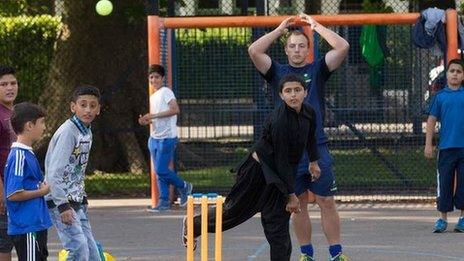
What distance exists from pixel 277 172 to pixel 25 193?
1.92 metres

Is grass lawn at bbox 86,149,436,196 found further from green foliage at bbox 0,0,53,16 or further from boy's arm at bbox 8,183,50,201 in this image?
boy's arm at bbox 8,183,50,201

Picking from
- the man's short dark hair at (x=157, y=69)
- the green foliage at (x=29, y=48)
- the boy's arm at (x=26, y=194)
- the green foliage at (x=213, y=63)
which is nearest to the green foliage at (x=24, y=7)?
the green foliage at (x=29, y=48)

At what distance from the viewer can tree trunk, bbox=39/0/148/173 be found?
18406 mm

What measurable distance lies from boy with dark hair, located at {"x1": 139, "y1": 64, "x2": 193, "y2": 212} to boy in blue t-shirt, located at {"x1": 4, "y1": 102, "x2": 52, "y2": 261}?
608 cm

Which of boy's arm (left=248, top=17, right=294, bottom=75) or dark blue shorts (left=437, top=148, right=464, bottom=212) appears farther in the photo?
dark blue shorts (left=437, top=148, right=464, bottom=212)

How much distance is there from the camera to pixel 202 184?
15.8m

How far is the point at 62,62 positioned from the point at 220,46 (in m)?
4.18

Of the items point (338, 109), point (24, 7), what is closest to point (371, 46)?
point (338, 109)

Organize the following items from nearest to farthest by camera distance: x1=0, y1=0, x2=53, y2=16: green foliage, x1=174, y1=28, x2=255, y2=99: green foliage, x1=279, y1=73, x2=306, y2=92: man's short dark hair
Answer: x1=279, y1=73, x2=306, y2=92: man's short dark hair, x1=174, y1=28, x2=255, y2=99: green foliage, x1=0, y1=0, x2=53, y2=16: green foliage

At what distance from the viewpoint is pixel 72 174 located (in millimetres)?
8922

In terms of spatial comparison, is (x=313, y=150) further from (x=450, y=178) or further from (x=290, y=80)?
(x=450, y=178)

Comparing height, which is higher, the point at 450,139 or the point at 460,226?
the point at 450,139

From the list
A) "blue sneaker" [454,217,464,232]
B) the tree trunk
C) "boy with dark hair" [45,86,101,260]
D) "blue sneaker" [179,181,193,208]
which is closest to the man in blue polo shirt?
"boy with dark hair" [45,86,101,260]

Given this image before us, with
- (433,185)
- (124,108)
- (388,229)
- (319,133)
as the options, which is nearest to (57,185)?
(319,133)
